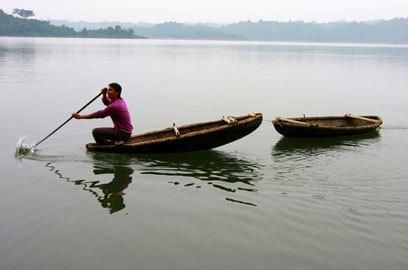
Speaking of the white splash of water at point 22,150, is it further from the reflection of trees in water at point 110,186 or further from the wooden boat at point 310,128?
the wooden boat at point 310,128

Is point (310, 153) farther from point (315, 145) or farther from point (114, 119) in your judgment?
point (114, 119)

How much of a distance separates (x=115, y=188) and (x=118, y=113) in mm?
2183

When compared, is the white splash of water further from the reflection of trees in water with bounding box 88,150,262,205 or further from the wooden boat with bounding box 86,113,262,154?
the reflection of trees in water with bounding box 88,150,262,205

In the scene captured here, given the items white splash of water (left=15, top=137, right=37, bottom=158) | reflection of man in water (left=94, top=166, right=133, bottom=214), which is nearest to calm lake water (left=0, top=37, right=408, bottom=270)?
reflection of man in water (left=94, top=166, right=133, bottom=214)

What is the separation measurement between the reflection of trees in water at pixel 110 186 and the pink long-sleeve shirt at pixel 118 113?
3.67 ft

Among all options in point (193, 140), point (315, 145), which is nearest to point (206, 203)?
point (193, 140)

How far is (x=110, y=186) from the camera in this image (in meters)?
8.59

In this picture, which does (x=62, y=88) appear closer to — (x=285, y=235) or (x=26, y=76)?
(x=26, y=76)

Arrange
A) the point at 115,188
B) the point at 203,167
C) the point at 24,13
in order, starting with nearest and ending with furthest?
the point at 115,188 → the point at 203,167 → the point at 24,13

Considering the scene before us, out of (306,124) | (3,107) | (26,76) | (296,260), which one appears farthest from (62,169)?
(26,76)

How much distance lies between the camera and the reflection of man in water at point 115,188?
25.0 ft

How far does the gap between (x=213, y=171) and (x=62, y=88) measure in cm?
1506

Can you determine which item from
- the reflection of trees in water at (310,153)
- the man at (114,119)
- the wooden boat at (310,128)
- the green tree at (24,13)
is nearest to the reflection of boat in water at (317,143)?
the reflection of trees in water at (310,153)

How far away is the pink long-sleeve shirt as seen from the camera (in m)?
9.80
